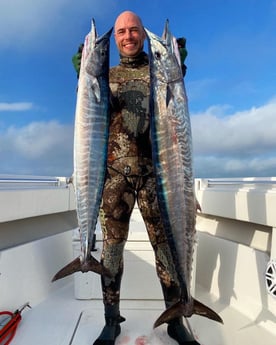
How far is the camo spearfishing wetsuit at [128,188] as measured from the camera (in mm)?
2062

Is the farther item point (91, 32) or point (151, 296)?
point (151, 296)

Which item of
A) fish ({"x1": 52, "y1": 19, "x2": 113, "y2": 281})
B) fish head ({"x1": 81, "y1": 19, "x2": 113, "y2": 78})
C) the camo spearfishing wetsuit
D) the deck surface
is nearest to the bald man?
the camo spearfishing wetsuit

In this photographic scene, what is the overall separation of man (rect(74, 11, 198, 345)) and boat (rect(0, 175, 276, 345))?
31 centimetres

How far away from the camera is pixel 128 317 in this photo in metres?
2.49

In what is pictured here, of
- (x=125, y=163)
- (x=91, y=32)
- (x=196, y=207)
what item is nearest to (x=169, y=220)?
(x=196, y=207)

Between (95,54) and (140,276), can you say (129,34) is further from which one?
(140,276)

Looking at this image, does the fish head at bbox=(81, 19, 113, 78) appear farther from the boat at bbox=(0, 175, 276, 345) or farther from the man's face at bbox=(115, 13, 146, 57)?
the boat at bbox=(0, 175, 276, 345)

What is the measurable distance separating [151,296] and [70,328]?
0.81 m

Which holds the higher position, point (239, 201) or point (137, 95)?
point (137, 95)

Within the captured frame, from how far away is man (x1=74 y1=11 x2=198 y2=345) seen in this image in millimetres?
2061

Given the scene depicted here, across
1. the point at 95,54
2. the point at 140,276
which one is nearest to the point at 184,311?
the point at 140,276

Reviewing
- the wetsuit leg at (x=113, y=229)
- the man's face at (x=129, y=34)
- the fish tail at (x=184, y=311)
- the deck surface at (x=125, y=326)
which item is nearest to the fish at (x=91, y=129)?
the wetsuit leg at (x=113, y=229)

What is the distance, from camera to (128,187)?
208 cm

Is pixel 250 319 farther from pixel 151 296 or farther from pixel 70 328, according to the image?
pixel 70 328
